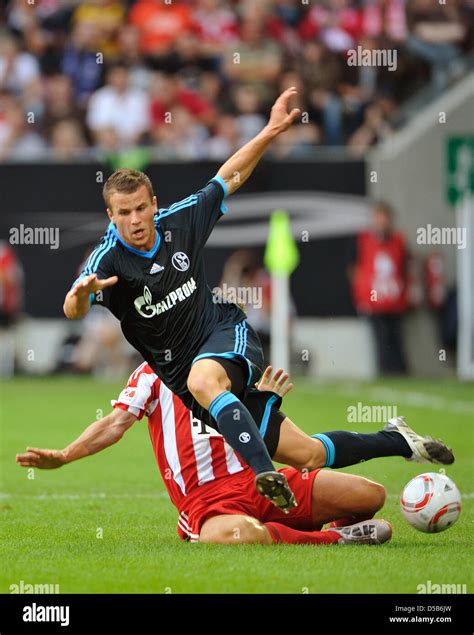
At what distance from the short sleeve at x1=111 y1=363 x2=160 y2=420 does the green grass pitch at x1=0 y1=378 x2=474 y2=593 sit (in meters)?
0.78

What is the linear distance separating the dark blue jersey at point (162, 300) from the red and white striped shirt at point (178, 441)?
0.18 m

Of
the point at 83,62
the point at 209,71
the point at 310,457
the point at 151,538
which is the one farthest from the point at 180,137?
the point at 310,457

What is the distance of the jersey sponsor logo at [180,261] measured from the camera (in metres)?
7.73

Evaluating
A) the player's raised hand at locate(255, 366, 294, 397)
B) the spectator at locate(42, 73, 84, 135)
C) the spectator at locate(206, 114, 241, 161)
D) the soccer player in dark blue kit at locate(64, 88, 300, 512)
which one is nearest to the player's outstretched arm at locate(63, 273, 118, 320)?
the soccer player in dark blue kit at locate(64, 88, 300, 512)

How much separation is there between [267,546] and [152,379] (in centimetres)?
125

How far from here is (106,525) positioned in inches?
338

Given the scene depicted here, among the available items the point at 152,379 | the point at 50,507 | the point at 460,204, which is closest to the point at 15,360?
the point at 460,204

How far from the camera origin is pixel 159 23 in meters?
22.3

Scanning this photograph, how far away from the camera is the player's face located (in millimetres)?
7484

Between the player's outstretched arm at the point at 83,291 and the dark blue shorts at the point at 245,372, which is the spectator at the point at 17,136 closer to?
the dark blue shorts at the point at 245,372

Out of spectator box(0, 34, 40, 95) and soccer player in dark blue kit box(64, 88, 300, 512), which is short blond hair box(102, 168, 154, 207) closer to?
soccer player in dark blue kit box(64, 88, 300, 512)

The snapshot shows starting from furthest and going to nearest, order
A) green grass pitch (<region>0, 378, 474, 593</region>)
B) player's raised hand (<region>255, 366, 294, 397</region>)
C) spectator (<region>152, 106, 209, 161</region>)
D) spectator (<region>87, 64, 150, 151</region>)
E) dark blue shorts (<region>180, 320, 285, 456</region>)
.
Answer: spectator (<region>87, 64, 150, 151</region>) → spectator (<region>152, 106, 209, 161</region>) → player's raised hand (<region>255, 366, 294, 397</region>) → dark blue shorts (<region>180, 320, 285, 456</region>) → green grass pitch (<region>0, 378, 474, 593</region>)

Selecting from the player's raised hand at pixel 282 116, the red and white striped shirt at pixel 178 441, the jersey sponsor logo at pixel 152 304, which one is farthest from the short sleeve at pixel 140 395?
the player's raised hand at pixel 282 116
